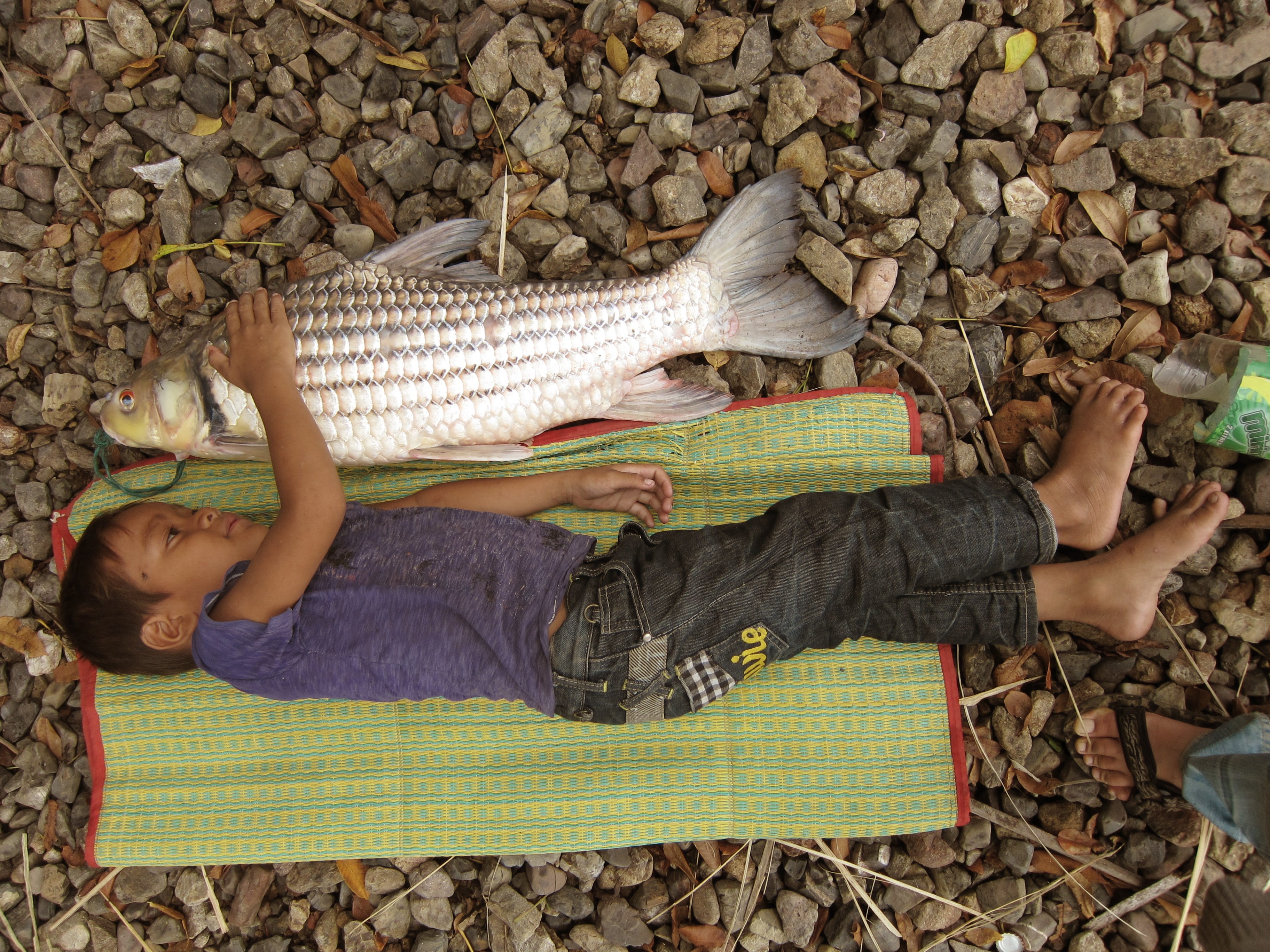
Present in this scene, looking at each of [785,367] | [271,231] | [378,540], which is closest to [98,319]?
[271,231]

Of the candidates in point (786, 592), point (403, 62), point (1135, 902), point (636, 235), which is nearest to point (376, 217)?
point (403, 62)

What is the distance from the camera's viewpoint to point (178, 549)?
224cm

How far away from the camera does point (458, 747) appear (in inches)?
104

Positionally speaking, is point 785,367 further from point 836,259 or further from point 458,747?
point 458,747

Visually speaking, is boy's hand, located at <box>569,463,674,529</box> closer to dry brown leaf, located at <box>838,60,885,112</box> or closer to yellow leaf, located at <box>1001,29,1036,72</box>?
dry brown leaf, located at <box>838,60,885,112</box>

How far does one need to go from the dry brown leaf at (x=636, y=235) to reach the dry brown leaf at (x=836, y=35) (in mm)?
915

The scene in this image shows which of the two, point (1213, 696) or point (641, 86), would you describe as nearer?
point (1213, 696)

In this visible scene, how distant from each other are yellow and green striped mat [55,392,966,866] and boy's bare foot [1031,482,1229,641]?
1.43 ft

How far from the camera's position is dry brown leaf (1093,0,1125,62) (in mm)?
2691

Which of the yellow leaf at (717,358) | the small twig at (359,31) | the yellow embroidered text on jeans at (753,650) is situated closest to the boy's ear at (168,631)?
the yellow embroidered text on jeans at (753,650)

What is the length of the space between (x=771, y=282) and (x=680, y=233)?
406 millimetres

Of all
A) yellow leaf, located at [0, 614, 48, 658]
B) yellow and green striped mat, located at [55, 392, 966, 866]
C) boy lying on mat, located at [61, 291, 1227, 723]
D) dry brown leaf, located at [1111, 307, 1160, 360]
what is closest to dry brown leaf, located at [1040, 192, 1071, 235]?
dry brown leaf, located at [1111, 307, 1160, 360]

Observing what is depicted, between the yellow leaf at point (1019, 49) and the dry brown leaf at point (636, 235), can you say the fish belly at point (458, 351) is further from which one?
the yellow leaf at point (1019, 49)

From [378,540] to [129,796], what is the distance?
1407 millimetres
